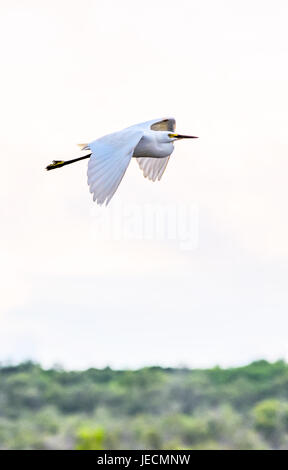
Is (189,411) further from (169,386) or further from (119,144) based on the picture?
(119,144)

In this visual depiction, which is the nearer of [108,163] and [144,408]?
[108,163]

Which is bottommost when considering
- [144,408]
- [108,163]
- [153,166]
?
[144,408]

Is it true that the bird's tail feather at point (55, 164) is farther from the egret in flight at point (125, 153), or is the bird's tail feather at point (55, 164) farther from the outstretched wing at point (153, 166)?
the outstretched wing at point (153, 166)

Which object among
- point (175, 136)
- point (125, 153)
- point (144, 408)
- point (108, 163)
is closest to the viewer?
point (108, 163)

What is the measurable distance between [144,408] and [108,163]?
20885mm

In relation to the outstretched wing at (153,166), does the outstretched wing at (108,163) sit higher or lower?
lower

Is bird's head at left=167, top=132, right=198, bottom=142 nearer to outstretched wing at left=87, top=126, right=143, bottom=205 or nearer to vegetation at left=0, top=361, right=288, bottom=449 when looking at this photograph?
outstretched wing at left=87, top=126, right=143, bottom=205

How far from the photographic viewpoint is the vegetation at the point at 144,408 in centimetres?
2473

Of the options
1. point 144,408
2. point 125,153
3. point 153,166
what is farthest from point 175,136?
point 144,408

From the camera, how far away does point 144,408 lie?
27797 mm

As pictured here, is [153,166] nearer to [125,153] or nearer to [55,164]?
[55,164]

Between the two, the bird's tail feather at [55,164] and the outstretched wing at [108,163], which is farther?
the bird's tail feather at [55,164]

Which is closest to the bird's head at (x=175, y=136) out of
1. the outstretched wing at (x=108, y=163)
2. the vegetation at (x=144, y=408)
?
the outstretched wing at (x=108, y=163)
